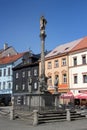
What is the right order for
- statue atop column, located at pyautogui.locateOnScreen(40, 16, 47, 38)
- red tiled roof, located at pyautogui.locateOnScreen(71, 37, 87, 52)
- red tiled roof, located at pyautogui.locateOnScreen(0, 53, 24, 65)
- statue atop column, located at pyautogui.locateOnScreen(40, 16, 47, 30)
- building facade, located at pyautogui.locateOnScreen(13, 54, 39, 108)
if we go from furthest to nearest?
red tiled roof, located at pyautogui.locateOnScreen(0, 53, 24, 65), building facade, located at pyautogui.locateOnScreen(13, 54, 39, 108), red tiled roof, located at pyautogui.locateOnScreen(71, 37, 87, 52), statue atop column, located at pyautogui.locateOnScreen(40, 16, 47, 30), statue atop column, located at pyautogui.locateOnScreen(40, 16, 47, 38)

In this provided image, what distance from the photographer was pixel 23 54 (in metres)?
59.1

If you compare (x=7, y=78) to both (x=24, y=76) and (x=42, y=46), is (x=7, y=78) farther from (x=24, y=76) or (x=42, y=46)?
(x=42, y=46)

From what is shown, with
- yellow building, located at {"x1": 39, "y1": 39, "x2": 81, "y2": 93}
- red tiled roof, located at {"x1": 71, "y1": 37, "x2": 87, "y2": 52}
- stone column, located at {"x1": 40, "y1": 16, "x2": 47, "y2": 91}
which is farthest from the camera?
yellow building, located at {"x1": 39, "y1": 39, "x2": 81, "y2": 93}

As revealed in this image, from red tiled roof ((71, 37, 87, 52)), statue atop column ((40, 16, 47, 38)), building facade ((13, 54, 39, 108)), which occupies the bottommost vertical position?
building facade ((13, 54, 39, 108))

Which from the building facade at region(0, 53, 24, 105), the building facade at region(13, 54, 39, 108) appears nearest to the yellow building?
the building facade at region(13, 54, 39, 108)

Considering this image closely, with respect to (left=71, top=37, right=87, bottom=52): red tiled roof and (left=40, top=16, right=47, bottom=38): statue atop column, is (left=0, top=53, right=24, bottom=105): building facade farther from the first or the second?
(left=40, top=16, right=47, bottom=38): statue atop column

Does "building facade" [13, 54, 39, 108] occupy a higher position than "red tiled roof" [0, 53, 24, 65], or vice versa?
"red tiled roof" [0, 53, 24, 65]

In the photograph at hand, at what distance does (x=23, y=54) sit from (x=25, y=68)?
5157mm

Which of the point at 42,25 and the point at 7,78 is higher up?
the point at 42,25

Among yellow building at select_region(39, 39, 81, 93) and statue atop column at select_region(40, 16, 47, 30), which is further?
yellow building at select_region(39, 39, 81, 93)

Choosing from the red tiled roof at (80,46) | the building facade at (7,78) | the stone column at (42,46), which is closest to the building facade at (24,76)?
the building facade at (7,78)

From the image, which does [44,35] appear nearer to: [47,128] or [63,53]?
[47,128]

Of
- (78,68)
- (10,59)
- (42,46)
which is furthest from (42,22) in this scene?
(10,59)

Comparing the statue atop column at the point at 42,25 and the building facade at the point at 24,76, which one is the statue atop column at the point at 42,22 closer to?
the statue atop column at the point at 42,25
